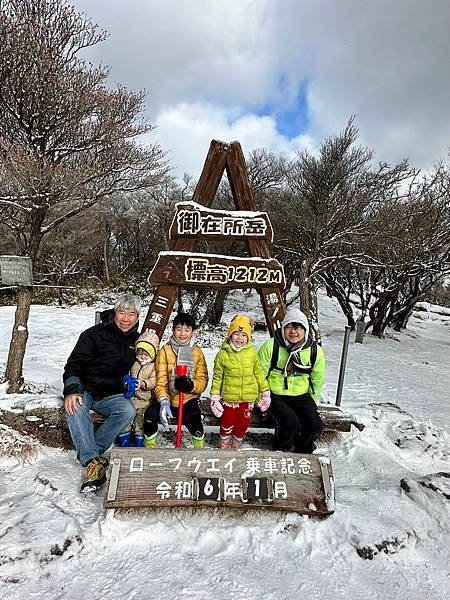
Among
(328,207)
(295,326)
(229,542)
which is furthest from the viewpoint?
(328,207)

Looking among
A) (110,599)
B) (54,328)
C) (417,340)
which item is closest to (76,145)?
(110,599)

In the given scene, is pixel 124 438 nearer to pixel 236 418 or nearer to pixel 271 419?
pixel 236 418

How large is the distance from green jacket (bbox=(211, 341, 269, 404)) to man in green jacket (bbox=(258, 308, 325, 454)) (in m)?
0.17

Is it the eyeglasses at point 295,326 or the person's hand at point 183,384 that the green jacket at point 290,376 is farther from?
the person's hand at point 183,384

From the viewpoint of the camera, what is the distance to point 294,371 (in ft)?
12.7

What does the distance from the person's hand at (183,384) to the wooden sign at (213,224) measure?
2.03 m

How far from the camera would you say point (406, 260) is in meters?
11.6

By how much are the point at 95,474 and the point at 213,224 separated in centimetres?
303

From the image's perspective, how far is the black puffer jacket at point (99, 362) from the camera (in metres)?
3.64

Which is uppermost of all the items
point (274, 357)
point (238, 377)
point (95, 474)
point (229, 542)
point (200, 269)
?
point (200, 269)

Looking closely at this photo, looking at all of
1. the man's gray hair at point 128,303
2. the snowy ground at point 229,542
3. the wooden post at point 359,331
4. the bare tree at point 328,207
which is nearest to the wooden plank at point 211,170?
the man's gray hair at point 128,303

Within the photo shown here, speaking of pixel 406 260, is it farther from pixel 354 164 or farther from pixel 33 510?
pixel 33 510

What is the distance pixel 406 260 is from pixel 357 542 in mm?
10262

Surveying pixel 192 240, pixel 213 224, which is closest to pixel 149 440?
pixel 192 240
